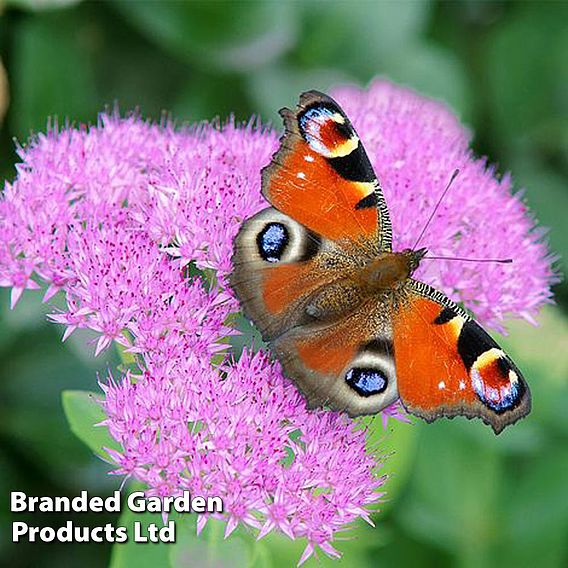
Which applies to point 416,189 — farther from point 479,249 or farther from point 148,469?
point 148,469

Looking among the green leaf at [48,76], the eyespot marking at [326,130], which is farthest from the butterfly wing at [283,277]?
the green leaf at [48,76]

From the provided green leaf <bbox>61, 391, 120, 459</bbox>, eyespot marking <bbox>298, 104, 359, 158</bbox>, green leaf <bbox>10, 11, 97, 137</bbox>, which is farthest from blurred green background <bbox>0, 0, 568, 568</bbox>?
eyespot marking <bbox>298, 104, 359, 158</bbox>

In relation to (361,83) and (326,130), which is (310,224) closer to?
(326,130)

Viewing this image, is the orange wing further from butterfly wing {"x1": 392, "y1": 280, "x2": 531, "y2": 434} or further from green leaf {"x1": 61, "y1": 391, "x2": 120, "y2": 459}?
green leaf {"x1": 61, "y1": 391, "x2": 120, "y2": 459}

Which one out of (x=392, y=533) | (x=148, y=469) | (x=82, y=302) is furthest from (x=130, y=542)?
(x=392, y=533)

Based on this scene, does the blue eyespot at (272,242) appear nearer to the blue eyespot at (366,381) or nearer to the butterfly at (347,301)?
the butterfly at (347,301)

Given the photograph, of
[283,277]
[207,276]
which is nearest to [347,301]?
[283,277]
